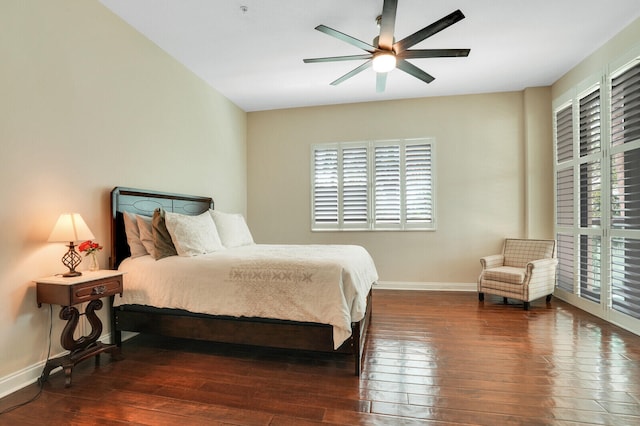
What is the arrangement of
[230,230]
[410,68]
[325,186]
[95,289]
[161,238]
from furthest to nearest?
[325,186], [230,230], [410,68], [161,238], [95,289]

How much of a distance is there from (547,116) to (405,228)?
266 centimetres

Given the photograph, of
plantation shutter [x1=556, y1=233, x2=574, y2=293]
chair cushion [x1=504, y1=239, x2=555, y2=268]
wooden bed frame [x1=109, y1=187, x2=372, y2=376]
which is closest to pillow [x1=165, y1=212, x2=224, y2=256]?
wooden bed frame [x1=109, y1=187, x2=372, y2=376]

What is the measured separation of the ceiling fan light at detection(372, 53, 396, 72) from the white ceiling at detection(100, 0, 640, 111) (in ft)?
1.54

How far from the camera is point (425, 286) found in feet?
17.3

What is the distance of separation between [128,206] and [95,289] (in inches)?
39.1

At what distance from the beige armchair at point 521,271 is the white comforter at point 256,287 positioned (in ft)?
7.93

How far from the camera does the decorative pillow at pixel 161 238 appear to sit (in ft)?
9.93

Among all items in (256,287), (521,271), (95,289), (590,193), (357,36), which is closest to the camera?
(95,289)

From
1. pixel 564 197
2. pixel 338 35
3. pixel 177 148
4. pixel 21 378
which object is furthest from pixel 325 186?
pixel 21 378

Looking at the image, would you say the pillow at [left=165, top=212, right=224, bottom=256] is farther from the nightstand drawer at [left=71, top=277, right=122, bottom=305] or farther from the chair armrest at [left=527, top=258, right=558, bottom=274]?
the chair armrest at [left=527, top=258, right=558, bottom=274]

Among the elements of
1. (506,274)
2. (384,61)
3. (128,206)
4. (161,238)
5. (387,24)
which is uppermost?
(387,24)

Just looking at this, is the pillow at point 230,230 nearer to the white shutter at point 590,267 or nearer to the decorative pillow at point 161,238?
the decorative pillow at point 161,238

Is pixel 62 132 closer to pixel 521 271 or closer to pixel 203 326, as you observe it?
pixel 203 326

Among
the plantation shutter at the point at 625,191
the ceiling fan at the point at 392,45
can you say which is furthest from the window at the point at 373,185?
the plantation shutter at the point at 625,191
